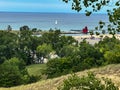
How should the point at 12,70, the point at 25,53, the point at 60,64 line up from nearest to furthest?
the point at 12,70
the point at 60,64
the point at 25,53

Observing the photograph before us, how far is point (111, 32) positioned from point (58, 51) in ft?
219

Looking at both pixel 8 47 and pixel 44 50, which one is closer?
pixel 44 50

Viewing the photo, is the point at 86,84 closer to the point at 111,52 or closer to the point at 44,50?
the point at 111,52

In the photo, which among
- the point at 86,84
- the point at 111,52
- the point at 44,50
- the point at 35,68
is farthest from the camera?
the point at 44,50

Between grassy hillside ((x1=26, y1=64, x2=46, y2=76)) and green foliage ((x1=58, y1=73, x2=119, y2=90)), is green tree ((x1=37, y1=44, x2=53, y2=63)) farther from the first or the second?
green foliage ((x1=58, y1=73, x2=119, y2=90))

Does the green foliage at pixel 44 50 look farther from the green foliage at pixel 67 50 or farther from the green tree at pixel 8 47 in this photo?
the green tree at pixel 8 47

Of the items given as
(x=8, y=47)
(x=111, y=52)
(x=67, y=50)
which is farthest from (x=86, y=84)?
(x=8, y=47)

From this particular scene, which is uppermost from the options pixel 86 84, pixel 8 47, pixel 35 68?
pixel 86 84

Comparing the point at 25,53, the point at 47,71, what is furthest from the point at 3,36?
the point at 47,71

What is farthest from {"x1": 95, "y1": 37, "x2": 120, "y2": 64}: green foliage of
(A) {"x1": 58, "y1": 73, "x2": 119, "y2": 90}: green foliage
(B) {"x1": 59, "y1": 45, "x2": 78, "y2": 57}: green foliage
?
(A) {"x1": 58, "y1": 73, "x2": 119, "y2": 90}: green foliage

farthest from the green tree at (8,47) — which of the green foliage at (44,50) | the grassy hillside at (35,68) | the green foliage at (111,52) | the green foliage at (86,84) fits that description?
the green foliage at (86,84)

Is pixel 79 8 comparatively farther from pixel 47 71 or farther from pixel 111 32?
pixel 47 71

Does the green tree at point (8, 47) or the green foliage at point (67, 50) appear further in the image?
the green tree at point (8, 47)

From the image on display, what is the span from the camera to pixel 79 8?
21.2 ft
